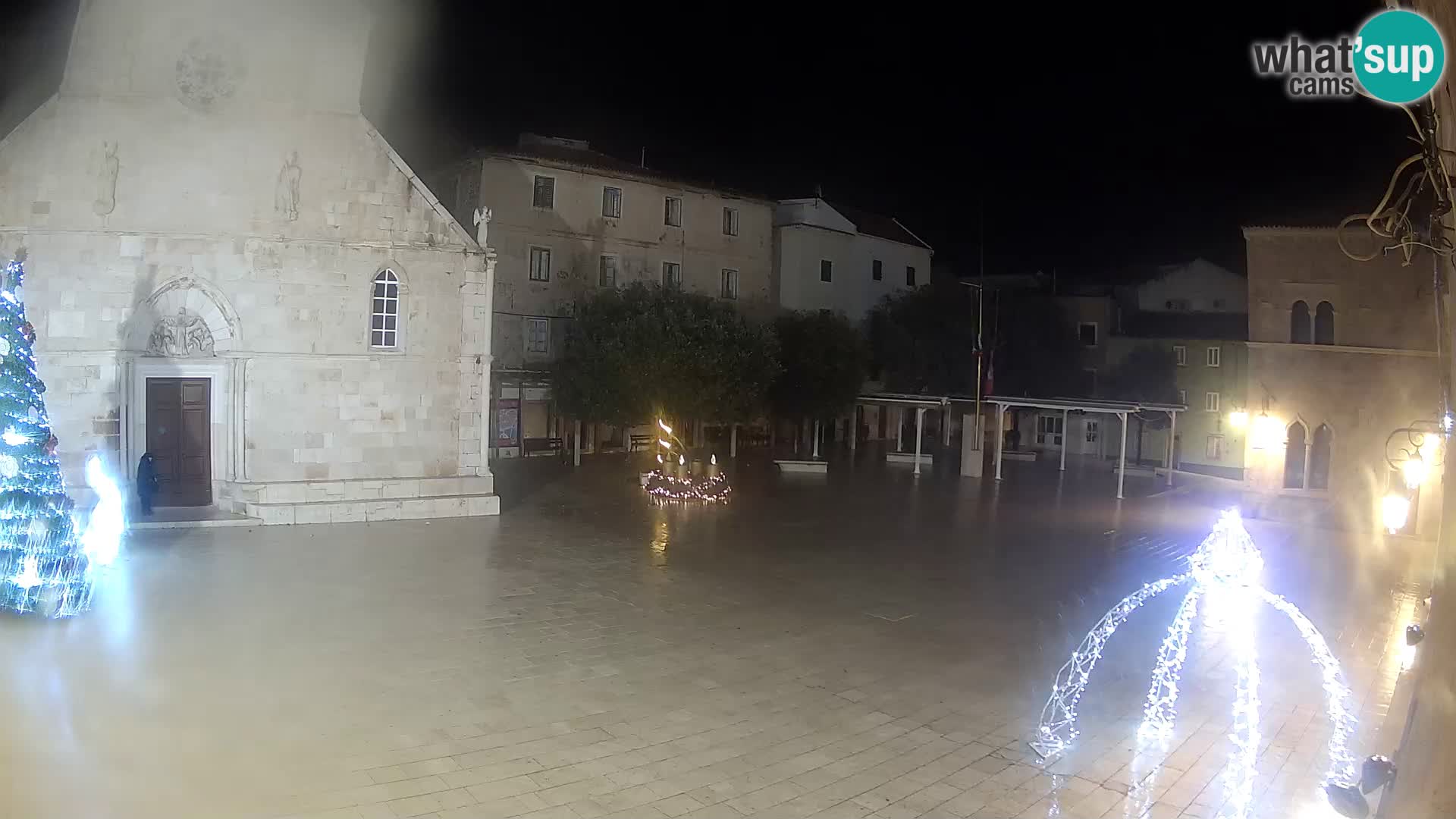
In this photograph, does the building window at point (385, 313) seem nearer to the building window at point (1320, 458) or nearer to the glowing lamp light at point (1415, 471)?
the glowing lamp light at point (1415, 471)

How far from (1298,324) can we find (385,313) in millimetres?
20936

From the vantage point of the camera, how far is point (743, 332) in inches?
1217

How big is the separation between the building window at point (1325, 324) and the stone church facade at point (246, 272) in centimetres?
1918

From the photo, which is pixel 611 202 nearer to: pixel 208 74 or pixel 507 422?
pixel 507 422

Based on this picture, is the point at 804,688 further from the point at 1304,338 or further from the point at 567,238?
the point at 567,238

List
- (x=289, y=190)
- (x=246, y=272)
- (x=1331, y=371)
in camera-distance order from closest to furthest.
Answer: (x=246, y=272) < (x=289, y=190) < (x=1331, y=371)

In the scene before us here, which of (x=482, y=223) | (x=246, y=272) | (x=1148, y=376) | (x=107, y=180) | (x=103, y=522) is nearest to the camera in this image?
(x=103, y=522)

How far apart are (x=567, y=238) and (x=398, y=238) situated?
16.1 meters

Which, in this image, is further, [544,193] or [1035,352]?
[1035,352]

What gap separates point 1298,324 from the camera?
75.2ft

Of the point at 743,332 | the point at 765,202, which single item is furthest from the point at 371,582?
the point at 765,202

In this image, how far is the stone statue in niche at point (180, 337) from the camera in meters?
17.7

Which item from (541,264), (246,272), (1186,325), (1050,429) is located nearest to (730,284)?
(541,264)

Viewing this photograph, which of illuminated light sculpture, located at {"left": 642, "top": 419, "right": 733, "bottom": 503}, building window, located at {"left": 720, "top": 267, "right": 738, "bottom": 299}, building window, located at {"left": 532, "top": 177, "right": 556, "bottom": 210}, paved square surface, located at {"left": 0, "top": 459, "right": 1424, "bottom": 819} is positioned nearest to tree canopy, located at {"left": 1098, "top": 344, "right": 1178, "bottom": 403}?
building window, located at {"left": 720, "top": 267, "right": 738, "bottom": 299}
